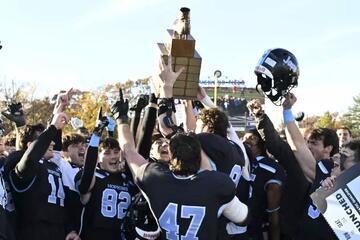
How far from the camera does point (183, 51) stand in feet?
19.1

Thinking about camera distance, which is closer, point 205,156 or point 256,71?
point 205,156

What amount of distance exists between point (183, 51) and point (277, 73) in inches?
38.9

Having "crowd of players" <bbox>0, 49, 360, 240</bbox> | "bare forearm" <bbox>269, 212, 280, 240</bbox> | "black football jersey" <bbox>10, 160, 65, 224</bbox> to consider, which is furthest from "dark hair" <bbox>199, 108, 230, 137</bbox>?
"black football jersey" <bbox>10, 160, 65, 224</bbox>

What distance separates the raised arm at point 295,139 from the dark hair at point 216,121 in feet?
2.13

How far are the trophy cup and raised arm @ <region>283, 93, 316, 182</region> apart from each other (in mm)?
1024

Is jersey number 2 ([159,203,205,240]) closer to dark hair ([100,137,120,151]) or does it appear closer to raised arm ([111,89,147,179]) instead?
raised arm ([111,89,147,179])

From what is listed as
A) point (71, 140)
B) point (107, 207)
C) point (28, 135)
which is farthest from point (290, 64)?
point (71, 140)

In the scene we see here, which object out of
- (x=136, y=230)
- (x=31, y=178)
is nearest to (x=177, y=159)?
(x=136, y=230)

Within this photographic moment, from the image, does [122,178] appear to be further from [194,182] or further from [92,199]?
[194,182]

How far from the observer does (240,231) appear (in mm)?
6309

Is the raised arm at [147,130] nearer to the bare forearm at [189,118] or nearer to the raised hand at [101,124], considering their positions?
the raised hand at [101,124]

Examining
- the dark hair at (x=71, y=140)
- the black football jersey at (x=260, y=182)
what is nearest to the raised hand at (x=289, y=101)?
the black football jersey at (x=260, y=182)

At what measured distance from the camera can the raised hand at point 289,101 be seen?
570 cm

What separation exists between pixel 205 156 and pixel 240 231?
1.79 metres
